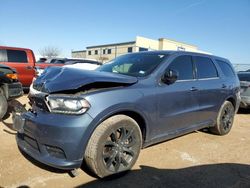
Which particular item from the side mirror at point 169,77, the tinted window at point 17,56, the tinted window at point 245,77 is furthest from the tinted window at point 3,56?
the tinted window at point 245,77

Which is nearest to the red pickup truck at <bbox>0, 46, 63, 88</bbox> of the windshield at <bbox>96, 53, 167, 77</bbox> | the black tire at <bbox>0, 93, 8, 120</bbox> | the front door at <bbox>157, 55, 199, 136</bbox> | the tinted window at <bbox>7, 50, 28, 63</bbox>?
the tinted window at <bbox>7, 50, 28, 63</bbox>

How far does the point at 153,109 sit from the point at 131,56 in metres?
1.47

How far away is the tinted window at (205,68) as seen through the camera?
16.0ft

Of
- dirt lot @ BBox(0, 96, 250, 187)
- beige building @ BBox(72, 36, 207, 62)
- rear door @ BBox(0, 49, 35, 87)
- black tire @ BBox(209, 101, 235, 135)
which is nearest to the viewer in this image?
dirt lot @ BBox(0, 96, 250, 187)

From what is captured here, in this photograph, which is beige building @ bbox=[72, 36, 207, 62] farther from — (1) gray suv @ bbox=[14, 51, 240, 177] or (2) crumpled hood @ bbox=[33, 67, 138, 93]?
(2) crumpled hood @ bbox=[33, 67, 138, 93]

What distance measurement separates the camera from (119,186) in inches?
126

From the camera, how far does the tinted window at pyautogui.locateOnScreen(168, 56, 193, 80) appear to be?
14.0ft

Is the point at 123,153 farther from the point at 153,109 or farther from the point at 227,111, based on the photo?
the point at 227,111

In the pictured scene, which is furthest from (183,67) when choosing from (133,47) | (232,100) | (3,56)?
(133,47)

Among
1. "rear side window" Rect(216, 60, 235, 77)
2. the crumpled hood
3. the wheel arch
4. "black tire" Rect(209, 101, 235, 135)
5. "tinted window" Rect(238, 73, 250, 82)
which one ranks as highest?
"rear side window" Rect(216, 60, 235, 77)

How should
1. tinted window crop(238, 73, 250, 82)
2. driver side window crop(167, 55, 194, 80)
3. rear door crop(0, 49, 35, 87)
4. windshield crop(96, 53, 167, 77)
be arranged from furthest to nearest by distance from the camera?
rear door crop(0, 49, 35, 87) → tinted window crop(238, 73, 250, 82) → driver side window crop(167, 55, 194, 80) → windshield crop(96, 53, 167, 77)

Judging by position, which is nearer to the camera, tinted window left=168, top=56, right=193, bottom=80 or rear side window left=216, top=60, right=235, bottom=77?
tinted window left=168, top=56, right=193, bottom=80

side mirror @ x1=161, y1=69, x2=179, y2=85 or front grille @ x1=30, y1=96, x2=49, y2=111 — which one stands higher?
side mirror @ x1=161, y1=69, x2=179, y2=85

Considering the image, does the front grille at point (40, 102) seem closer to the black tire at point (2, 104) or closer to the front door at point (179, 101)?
the front door at point (179, 101)
